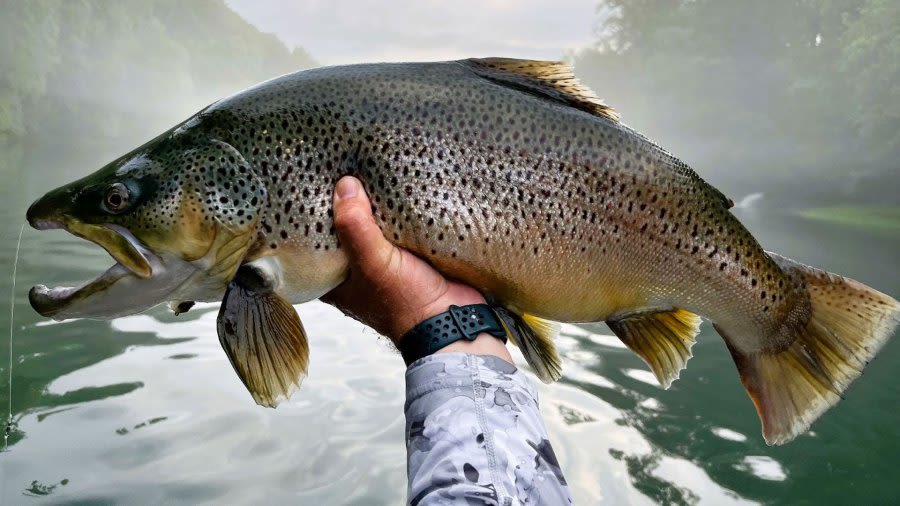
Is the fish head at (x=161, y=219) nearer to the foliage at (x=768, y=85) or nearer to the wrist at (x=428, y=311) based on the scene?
the wrist at (x=428, y=311)

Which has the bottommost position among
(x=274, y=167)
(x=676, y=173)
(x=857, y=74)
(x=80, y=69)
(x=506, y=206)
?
(x=80, y=69)

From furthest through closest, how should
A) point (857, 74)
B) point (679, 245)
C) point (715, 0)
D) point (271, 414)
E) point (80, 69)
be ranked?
point (715, 0) → point (80, 69) → point (857, 74) → point (271, 414) → point (679, 245)

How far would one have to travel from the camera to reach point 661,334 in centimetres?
248

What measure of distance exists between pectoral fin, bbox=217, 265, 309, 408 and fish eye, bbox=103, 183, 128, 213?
1.22 ft

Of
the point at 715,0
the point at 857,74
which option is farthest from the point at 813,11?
the point at 857,74

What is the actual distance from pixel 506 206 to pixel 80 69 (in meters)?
54.4

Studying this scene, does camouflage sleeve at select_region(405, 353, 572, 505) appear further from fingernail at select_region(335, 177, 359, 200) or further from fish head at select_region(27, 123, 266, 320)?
fish head at select_region(27, 123, 266, 320)

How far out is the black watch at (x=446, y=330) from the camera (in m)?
2.07

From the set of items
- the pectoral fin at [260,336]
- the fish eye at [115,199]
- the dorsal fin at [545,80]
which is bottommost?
the pectoral fin at [260,336]

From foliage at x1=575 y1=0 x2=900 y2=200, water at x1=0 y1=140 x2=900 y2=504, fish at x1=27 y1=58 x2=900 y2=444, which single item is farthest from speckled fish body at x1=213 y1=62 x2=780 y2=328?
foliage at x1=575 y1=0 x2=900 y2=200

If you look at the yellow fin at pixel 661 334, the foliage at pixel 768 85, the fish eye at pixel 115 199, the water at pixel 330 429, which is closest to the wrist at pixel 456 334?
the yellow fin at pixel 661 334

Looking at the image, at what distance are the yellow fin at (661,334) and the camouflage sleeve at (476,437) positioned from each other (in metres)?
0.61

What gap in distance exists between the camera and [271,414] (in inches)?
251

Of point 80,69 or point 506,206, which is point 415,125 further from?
point 80,69
